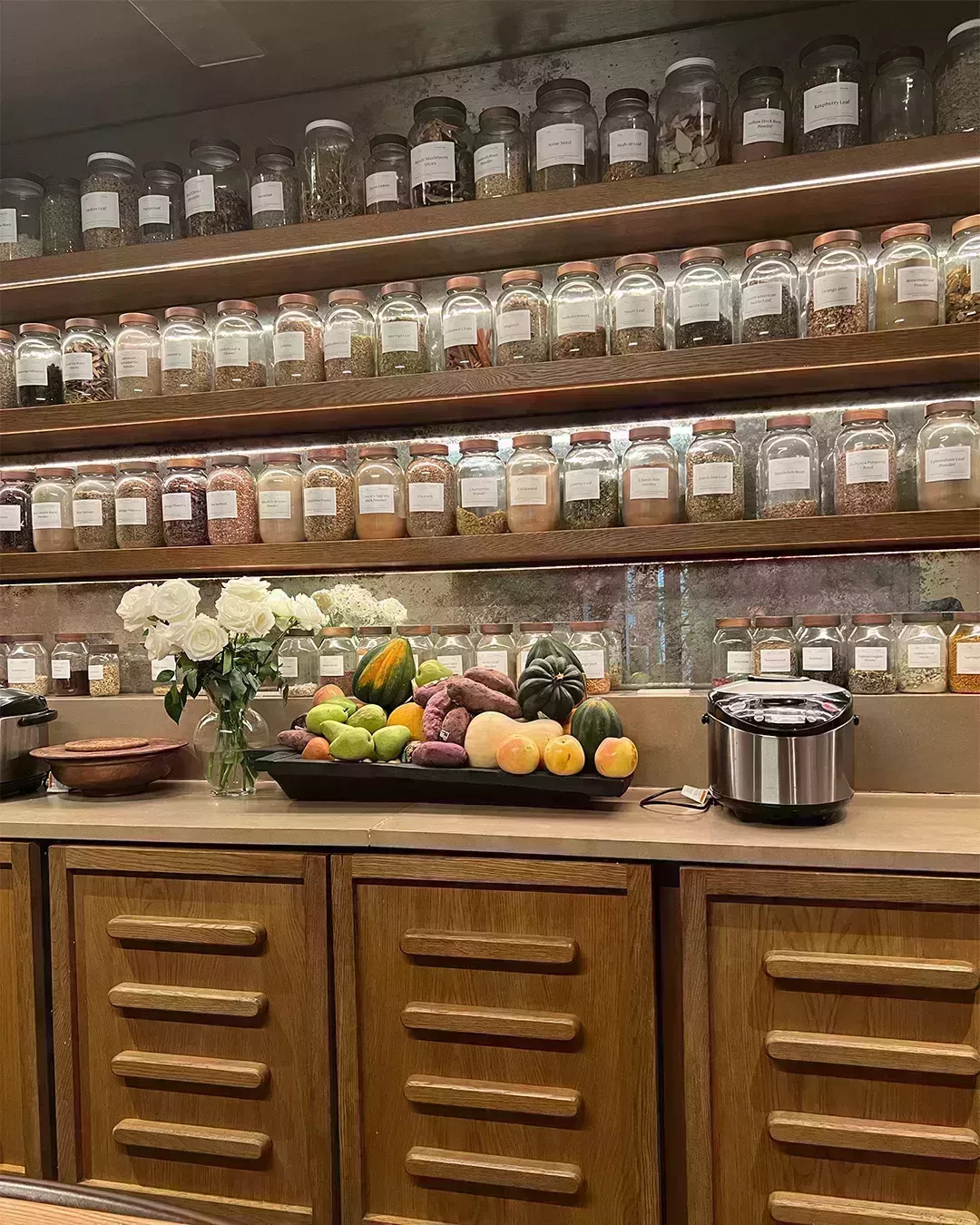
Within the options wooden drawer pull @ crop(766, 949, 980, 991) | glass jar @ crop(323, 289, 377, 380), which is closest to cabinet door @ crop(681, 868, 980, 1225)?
wooden drawer pull @ crop(766, 949, 980, 991)

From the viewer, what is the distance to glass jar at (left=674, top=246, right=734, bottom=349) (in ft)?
6.57

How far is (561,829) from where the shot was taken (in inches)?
65.1

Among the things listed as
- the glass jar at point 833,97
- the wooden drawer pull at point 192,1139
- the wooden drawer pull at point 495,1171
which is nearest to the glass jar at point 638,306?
the glass jar at point 833,97

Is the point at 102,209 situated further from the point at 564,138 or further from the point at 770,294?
the point at 770,294

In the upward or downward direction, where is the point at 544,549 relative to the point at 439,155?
downward

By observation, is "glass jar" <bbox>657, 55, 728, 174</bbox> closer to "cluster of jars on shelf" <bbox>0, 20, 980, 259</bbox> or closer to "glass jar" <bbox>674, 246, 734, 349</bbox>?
"cluster of jars on shelf" <bbox>0, 20, 980, 259</bbox>

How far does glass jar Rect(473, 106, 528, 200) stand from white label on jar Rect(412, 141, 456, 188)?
0.18 ft

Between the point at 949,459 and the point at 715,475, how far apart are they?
453 millimetres

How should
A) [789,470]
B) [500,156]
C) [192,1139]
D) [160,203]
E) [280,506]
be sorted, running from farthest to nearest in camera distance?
[160,203]
[280,506]
[500,156]
[789,470]
[192,1139]

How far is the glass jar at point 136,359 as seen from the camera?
233 cm

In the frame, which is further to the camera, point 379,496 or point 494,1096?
point 379,496

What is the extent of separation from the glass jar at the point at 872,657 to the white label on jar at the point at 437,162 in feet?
4.36

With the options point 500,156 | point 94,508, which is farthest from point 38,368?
point 500,156

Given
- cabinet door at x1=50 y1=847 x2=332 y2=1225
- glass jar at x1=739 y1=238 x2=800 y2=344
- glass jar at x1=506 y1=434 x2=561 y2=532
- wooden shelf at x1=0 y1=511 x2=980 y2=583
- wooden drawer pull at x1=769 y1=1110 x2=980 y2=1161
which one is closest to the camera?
wooden drawer pull at x1=769 y1=1110 x2=980 y2=1161
